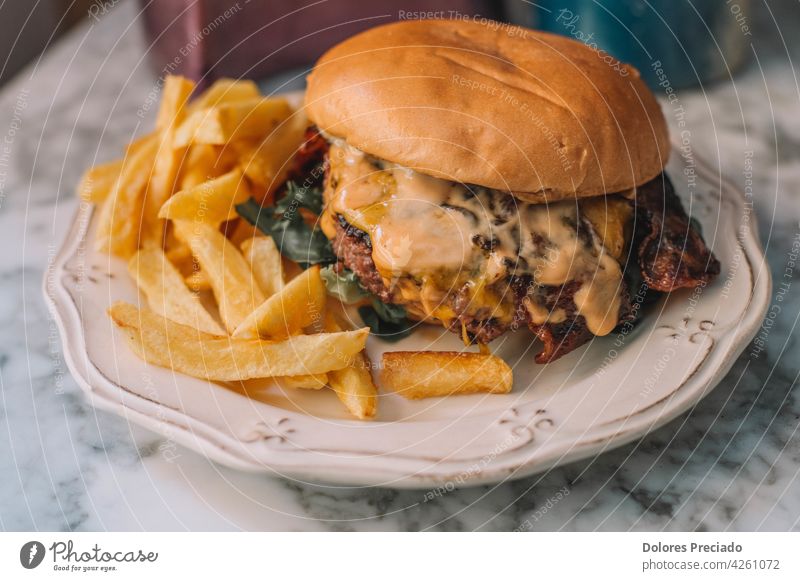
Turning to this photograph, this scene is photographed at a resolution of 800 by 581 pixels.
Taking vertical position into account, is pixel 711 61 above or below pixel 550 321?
above

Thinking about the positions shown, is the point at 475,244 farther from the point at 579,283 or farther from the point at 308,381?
the point at 308,381

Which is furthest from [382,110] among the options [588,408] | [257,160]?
[588,408]

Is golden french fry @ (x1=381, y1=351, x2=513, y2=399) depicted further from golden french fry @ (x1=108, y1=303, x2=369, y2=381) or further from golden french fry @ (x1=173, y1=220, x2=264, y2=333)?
golden french fry @ (x1=173, y1=220, x2=264, y2=333)

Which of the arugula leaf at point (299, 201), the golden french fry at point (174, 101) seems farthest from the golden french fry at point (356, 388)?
the golden french fry at point (174, 101)
